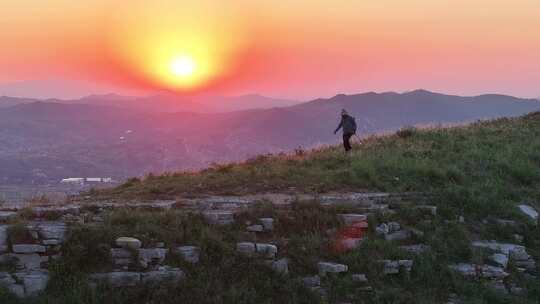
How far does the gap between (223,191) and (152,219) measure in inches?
126

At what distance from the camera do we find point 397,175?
15062mm

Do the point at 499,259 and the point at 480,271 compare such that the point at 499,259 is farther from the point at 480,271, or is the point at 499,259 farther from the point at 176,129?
the point at 176,129

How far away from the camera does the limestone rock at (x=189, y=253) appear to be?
386 inches

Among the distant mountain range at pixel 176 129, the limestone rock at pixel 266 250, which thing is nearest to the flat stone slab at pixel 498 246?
the limestone rock at pixel 266 250

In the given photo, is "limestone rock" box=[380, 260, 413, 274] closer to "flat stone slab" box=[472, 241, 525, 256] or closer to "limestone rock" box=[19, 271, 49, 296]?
"flat stone slab" box=[472, 241, 525, 256]

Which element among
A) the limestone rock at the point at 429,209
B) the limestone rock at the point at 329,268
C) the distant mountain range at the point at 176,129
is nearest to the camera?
the limestone rock at the point at 329,268

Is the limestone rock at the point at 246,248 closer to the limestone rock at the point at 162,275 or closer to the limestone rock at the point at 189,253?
the limestone rock at the point at 189,253

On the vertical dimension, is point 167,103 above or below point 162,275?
above

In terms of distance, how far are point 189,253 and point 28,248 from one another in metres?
2.52

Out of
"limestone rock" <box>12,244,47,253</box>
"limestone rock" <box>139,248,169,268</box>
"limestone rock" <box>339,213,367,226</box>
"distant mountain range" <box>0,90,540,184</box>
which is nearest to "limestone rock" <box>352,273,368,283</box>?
"limestone rock" <box>339,213,367,226</box>

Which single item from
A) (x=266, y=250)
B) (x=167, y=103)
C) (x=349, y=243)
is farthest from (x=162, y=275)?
(x=167, y=103)

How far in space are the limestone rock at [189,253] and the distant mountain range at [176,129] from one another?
33.9 meters

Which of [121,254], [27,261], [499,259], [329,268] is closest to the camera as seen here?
[27,261]

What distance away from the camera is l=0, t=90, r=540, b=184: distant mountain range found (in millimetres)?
53688
